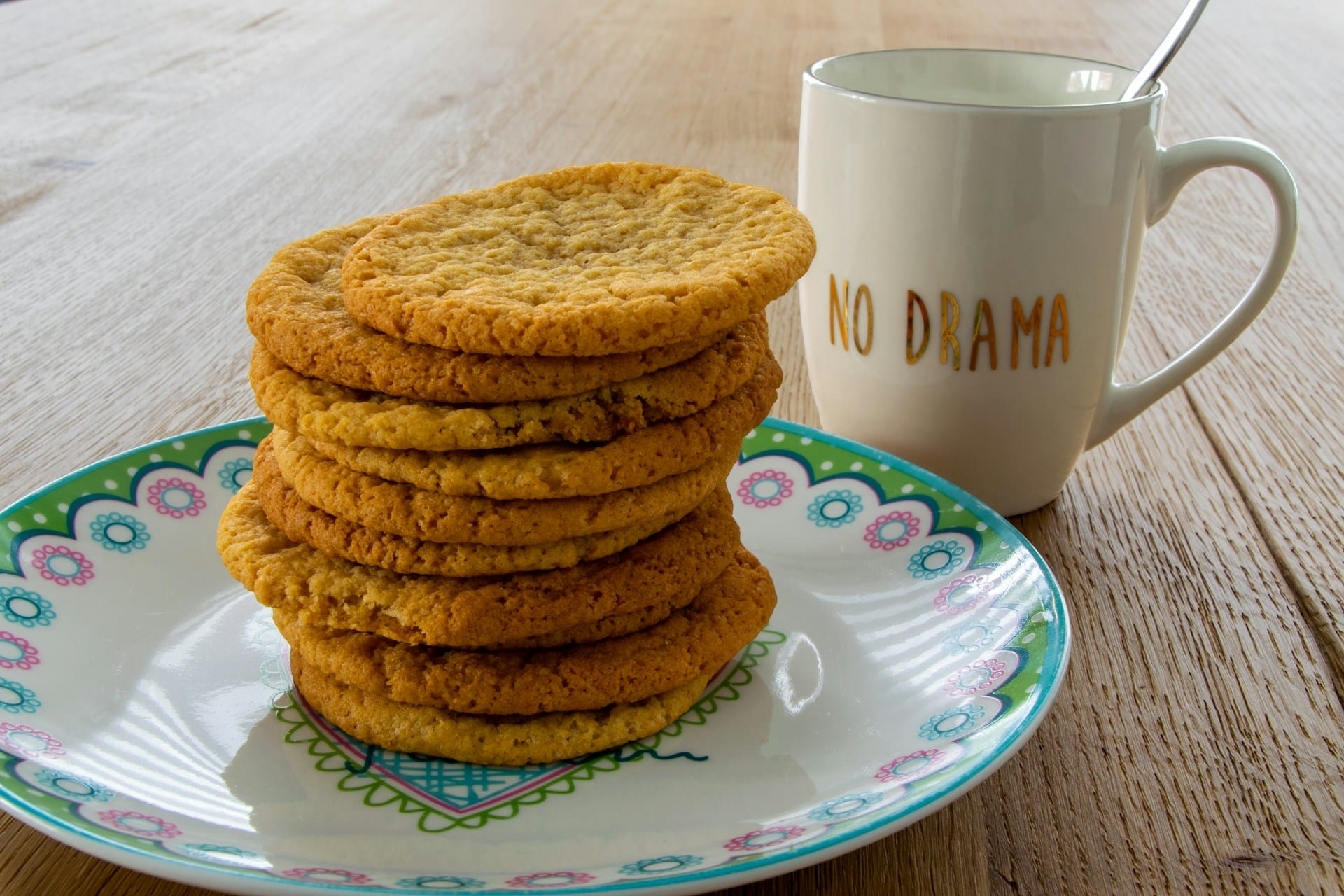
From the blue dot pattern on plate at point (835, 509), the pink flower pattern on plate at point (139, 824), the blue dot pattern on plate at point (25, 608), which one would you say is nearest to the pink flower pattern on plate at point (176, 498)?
the blue dot pattern on plate at point (25, 608)

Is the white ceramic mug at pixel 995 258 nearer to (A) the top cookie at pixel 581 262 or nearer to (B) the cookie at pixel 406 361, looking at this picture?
(A) the top cookie at pixel 581 262

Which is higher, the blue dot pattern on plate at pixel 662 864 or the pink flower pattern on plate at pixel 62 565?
the blue dot pattern on plate at pixel 662 864

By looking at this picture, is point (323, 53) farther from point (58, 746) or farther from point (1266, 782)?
point (1266, 782)

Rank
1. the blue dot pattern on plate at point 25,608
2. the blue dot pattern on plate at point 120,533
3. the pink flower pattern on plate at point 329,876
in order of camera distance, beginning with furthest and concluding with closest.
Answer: the blue dot pattern on plate at point 120,533, the blue dot pattern on plate at point 25,608, the pink flower pattern on plate at point 329,876

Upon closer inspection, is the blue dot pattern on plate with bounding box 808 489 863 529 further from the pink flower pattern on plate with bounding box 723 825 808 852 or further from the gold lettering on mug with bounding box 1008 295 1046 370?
the pink flower pattern on plate with bounding box 723 825 808 852

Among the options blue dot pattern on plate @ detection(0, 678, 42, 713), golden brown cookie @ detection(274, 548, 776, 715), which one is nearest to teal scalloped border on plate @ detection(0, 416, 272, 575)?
blue dot pattern on plate @ detection(0, 678, 42, 713)

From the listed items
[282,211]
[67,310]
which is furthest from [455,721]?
[282,211]

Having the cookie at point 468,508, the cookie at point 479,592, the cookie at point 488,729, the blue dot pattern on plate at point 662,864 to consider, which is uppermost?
the cookie at point 468,508
